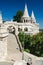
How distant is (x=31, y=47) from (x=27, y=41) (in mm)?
1879

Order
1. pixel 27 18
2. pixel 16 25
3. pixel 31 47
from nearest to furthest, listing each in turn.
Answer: pixel 31 47 → pixel 16 25 → pixel 27 18

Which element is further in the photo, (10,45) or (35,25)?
(35,25)

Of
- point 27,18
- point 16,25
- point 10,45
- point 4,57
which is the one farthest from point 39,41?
point 27,18

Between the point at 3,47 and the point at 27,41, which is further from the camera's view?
the point at 27,41

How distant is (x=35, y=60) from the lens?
15.8 metres

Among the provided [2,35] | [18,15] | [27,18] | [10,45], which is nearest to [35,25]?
[27,18]

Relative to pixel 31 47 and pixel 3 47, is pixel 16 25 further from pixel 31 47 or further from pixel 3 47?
pixel 3 47

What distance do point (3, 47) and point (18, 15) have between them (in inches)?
1761

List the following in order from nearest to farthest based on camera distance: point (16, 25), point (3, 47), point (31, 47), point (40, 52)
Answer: point (3, 47) < point (40, 52) < point (31, 47) < point (16, 25)

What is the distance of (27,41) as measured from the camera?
106ft

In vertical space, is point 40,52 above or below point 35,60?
below

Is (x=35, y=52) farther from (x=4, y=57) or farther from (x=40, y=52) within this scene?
(x=4, y=57)

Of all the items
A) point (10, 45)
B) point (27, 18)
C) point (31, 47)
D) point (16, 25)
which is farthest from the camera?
point (27, 18)

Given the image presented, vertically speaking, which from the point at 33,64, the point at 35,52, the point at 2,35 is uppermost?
the point at 2,35
